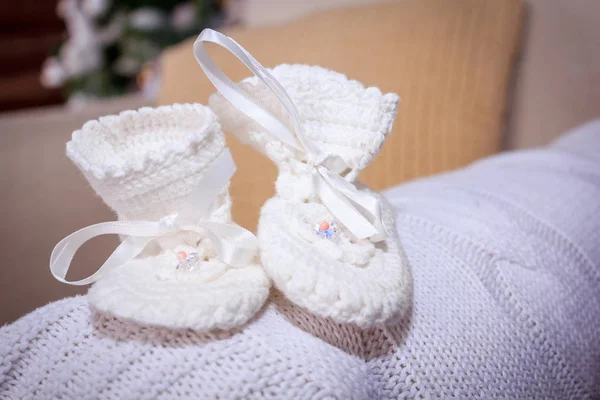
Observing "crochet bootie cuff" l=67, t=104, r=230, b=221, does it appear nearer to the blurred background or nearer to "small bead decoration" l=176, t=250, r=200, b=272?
"small bead decoration" l=176, t=250, r=200, b=272

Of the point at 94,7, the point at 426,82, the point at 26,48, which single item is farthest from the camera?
the point at 26,48

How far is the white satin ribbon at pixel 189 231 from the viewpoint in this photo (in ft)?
1.13

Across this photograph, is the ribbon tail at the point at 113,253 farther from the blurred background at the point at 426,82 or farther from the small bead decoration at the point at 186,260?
the blurred background at the point at 426,82

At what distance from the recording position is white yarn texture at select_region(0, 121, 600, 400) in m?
0.29

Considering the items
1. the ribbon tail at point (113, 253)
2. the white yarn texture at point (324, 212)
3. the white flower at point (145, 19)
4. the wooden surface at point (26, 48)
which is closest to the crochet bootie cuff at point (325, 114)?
the white yarn texture at point (324, 212)

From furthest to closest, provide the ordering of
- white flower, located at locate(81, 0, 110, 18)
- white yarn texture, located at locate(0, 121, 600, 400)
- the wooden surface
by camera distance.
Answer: the wooden surface
white flower, located at locate(81, 0, 110, 18)
white yarn texture, located at locate(0, 121, 600, 400)

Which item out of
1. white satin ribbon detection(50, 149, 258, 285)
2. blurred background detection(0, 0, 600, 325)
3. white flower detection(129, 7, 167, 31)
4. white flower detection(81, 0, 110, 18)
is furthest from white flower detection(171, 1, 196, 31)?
white satin ribbon detection(50, 149, 258, 285)

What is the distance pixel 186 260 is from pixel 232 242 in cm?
4

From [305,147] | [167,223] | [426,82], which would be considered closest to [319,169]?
[305,147]

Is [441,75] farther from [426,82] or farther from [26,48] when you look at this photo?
[26,48]

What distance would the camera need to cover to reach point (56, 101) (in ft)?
6.91

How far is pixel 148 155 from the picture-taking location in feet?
1.05

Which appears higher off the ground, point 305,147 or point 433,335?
point 305,147

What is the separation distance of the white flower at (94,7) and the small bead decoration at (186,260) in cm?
142
